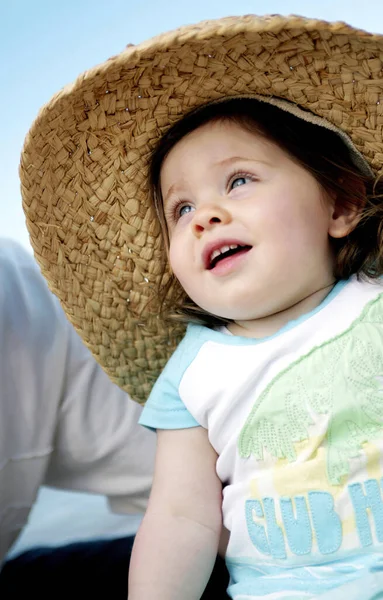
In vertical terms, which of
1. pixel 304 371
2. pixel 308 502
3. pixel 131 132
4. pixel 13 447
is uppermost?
pixel 131 132

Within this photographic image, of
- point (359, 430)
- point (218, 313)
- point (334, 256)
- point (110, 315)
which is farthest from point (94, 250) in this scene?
point (359, 430)

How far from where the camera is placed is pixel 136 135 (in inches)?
45.5

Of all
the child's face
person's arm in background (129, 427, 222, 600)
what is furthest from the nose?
person's arm in background (129, 427, 222, 600)

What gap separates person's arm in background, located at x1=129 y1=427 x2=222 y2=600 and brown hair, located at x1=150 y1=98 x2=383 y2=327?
0.22 metres

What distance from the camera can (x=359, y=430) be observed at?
99 centimetres

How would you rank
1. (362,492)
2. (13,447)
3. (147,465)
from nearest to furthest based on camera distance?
(362,492)
(13,447)
(147,465)

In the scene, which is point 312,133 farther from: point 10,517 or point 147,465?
point 10,517

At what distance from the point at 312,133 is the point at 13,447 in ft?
2.32

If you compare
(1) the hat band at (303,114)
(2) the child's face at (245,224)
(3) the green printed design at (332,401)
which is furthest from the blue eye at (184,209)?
(3) the green printed design at (332,401)

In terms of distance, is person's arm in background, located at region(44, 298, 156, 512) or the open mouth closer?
the open mouth

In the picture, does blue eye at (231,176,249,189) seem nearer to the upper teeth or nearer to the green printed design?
the upper teeth

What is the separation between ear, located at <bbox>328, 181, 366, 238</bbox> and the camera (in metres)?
1.13

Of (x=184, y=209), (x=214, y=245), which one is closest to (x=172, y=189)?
(x=184, y=209)

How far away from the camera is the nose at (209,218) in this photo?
1.03 metres
